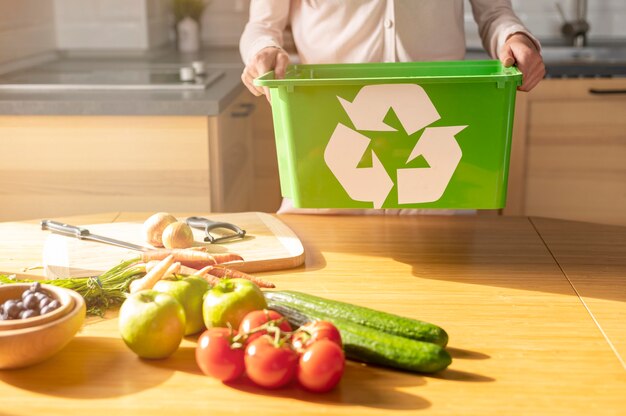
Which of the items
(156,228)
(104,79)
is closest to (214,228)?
(156,228)

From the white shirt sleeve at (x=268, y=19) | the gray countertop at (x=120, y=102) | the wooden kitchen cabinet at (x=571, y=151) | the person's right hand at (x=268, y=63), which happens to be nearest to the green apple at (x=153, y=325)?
the person's right hand at (x=268, y=63)

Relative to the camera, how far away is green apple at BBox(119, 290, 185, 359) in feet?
3.60

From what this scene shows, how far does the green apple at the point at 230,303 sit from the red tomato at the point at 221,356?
0.08 metres

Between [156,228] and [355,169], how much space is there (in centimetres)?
36

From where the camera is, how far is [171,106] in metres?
2.17

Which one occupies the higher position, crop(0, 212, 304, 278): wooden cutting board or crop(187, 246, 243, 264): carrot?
crop(187, 246, 243, 264): carrot

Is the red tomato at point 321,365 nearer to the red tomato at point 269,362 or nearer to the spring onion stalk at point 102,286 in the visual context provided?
the red tomato at point 269,362

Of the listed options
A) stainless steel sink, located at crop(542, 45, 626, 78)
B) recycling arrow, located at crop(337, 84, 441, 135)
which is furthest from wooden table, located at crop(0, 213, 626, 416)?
stainless steel sink, located at crop(542, 45, 626, 78)

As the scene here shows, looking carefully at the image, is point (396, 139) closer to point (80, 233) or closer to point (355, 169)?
point (355, 169)

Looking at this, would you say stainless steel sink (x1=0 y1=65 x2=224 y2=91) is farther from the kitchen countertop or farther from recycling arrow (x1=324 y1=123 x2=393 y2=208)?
recycling arrow (x1=324 y1=123 x2=393 y2=208)

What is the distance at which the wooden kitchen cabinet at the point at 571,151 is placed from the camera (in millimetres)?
2834

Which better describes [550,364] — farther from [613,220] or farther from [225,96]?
[613,220]

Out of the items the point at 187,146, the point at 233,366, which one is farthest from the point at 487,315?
the point at 187,146

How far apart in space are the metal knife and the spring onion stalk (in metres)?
0.17
